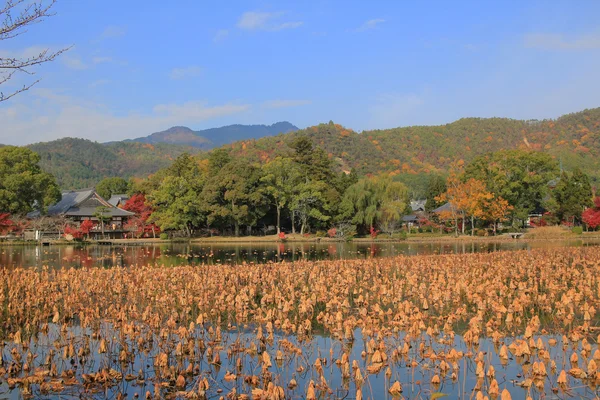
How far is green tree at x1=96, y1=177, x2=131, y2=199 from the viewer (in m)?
78.6

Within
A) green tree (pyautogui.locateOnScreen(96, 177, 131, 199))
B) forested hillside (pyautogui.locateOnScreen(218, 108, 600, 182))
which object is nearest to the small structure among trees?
green tree (pyautogui.locateOnScreen(96, 177, 131, 199))

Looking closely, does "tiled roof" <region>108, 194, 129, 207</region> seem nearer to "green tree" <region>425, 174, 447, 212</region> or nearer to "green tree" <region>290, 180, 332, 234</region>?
"green tree" <region>290, 180, 332, 234</region>

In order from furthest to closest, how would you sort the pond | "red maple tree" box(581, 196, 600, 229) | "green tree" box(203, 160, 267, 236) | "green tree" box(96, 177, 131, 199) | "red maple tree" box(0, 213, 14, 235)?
1. "green tree" box(96, 177, 131, 199)
2. "green tree" box(203, 160, 267, 236)
3. "red maple tree" box(581, 196, 600, 229)
4. "red maple tree" box(0, 213, 14, 235)
5. the pond

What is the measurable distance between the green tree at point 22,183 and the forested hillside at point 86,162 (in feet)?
193

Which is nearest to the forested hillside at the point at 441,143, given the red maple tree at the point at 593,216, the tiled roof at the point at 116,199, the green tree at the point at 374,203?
the tiled roof at the point at 116,199

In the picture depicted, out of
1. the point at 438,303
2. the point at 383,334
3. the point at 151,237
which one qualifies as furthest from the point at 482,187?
the point at 383,334

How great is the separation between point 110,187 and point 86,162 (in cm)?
5061

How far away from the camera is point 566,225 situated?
5194 cm

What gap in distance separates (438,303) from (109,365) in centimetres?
742

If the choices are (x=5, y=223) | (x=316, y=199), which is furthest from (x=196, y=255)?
(x=316, y=199)

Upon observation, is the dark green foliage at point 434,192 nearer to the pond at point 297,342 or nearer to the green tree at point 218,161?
the green tree at point 218,161

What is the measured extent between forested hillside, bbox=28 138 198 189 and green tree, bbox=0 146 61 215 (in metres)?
58.9

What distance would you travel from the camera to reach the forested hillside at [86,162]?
112 m

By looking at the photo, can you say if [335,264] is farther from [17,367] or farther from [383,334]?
[17,367]
